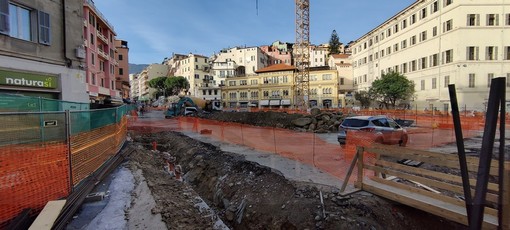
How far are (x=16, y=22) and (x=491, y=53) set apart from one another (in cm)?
4959

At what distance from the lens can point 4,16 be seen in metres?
11.9

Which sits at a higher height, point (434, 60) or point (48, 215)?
point (434, 60)

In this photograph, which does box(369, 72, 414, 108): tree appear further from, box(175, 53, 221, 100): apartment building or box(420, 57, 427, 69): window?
box(175, 53, 221, 100): apartment building

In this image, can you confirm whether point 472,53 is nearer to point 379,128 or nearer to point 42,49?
point 379,128

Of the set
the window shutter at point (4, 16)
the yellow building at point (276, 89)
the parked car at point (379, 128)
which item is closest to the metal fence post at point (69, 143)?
the window shutter at point (4, 16)

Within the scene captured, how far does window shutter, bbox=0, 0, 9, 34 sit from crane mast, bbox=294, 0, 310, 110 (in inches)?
2123

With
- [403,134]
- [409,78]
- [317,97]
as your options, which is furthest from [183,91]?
[403,134]

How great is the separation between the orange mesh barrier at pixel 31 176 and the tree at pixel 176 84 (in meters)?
85.8

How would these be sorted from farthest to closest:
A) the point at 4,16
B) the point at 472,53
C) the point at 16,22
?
1. the point at 472,53
2. the point at 16,22
3. the point at 4,16

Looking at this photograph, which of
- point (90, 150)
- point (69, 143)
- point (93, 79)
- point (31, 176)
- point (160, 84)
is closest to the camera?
point (31, 176)

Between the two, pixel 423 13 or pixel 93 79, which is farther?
pixel 423 13

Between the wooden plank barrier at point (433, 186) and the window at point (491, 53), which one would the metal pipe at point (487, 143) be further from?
the window at point (491, 53)

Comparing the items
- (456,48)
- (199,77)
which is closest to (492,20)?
(456,48)

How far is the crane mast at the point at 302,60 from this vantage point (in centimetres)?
6206
